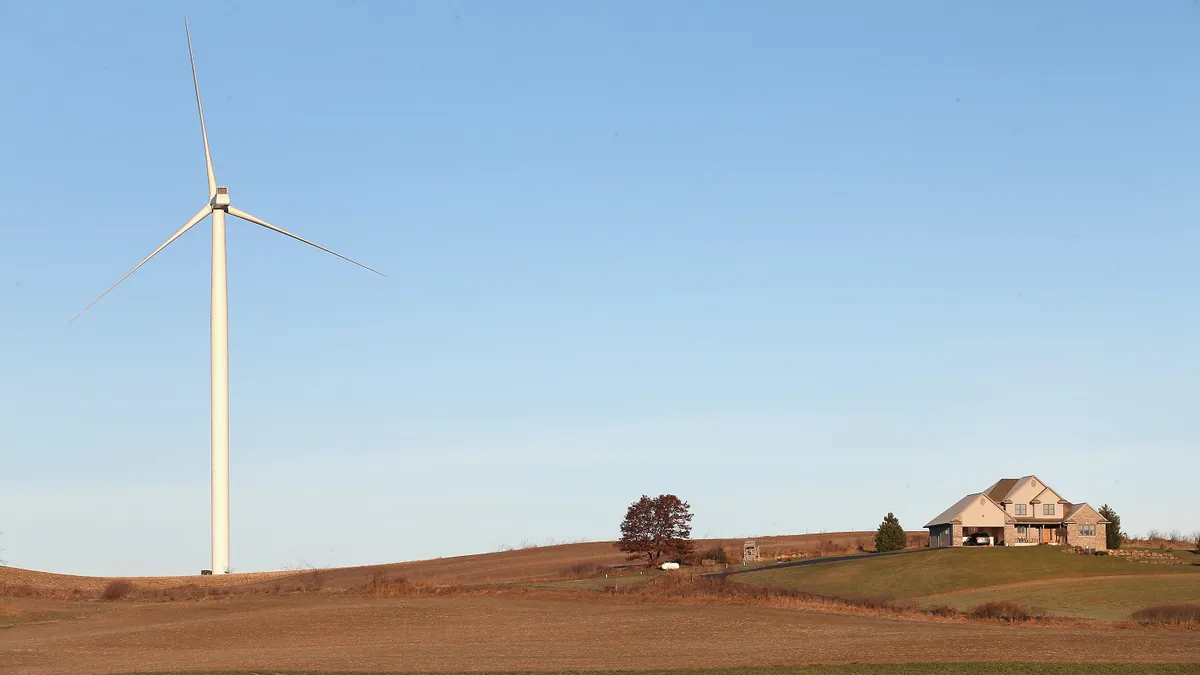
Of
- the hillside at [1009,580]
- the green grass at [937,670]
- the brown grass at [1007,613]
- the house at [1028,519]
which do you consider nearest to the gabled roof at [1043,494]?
the house at [1028,519]

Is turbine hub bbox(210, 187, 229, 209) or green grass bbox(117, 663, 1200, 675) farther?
turbine hub bbox(210, 187, 229, 209)

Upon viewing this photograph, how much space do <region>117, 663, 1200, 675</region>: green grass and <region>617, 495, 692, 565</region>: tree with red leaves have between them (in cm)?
5340

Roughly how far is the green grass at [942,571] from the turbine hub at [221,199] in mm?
39069

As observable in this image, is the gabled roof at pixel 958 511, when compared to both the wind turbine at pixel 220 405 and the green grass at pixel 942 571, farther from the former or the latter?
the wind turbine at pixel 220 405

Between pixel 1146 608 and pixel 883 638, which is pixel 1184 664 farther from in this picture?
pixel 1146 608

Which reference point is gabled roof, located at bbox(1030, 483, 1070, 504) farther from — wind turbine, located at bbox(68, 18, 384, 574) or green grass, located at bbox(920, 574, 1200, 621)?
wind turbine, located at bbox(68, 18, 384, 574)

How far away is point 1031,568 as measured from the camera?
77.0 metres

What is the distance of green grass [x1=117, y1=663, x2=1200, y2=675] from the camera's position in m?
41.4

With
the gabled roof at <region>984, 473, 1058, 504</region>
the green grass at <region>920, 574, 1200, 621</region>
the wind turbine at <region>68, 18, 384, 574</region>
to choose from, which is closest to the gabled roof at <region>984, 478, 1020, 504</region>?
the gabled roof at <region>984, 473, 1058, 504</region>

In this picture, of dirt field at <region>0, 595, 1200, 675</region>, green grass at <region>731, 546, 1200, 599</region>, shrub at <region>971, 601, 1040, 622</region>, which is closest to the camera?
dirt field at <region>0, 595, 1200, 675</region>

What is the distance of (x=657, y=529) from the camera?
9756 cm

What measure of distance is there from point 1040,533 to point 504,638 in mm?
56563

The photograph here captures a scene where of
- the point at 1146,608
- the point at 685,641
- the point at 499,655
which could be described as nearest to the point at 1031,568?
the point at 1146,608

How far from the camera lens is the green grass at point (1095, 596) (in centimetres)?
6328
